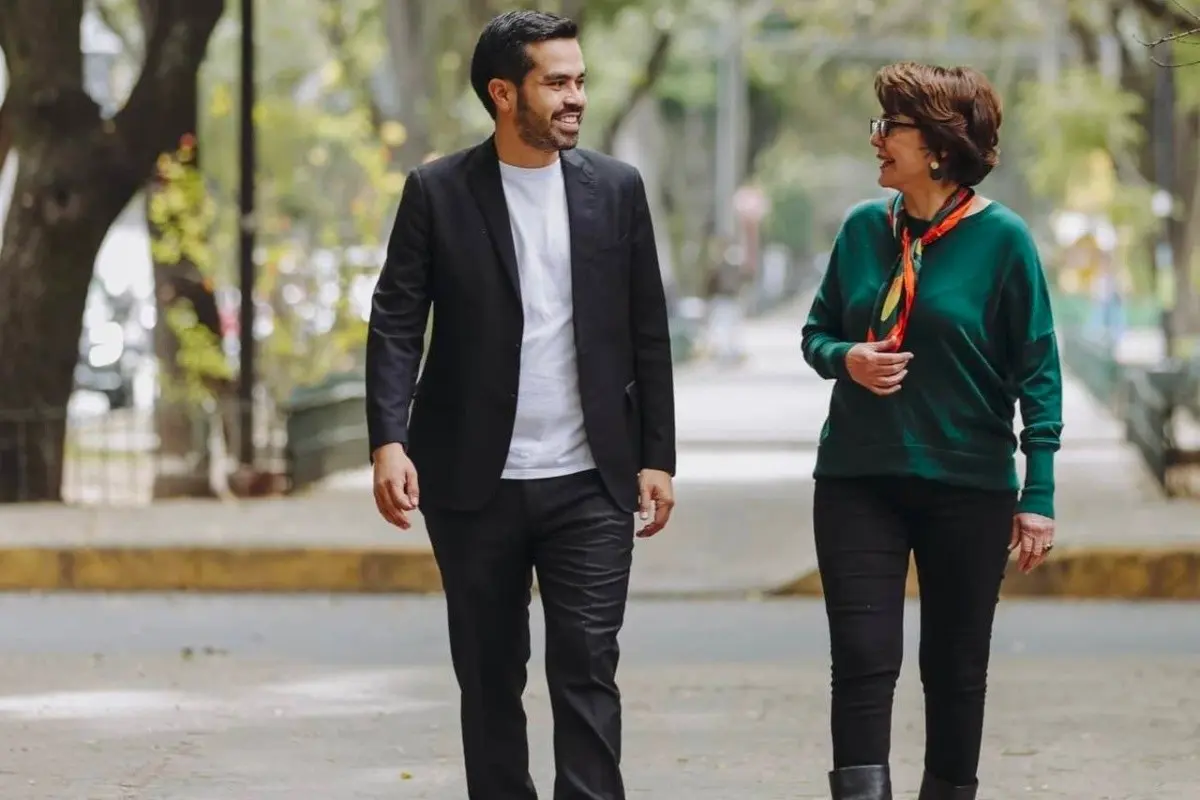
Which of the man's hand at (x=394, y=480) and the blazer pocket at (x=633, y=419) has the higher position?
the blazer pocket at (x=633, y=419)

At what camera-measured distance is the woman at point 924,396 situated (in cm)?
574

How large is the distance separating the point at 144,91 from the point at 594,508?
445 inches

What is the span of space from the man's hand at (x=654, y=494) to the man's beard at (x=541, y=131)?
69 cm

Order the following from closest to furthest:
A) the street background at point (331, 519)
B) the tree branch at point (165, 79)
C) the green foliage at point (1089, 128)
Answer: the street background at point (331, 519)
the tree branch at point (165, 79)
the green foliage at point (1089, 128)

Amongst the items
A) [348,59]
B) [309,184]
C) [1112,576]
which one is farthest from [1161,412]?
[309,184]

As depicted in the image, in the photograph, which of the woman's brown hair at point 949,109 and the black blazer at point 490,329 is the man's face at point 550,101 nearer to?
the black blazer at point 490,329

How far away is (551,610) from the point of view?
577 cm

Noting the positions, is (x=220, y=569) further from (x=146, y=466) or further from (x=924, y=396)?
(x=146, y=466)

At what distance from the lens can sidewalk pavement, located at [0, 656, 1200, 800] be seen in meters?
7.57

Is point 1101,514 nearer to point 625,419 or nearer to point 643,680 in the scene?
point 643,680

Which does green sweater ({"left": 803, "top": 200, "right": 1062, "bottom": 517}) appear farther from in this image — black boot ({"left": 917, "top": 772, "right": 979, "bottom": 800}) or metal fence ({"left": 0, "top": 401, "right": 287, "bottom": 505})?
metal fence ({"left": 0, "top": 401, "right": 287, "bottom": 505})

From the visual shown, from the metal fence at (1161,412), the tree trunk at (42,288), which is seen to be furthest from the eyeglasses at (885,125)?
the metal fence at (1161,412)

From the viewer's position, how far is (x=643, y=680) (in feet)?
32.2

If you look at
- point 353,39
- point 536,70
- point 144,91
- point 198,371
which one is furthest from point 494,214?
point 353,39
